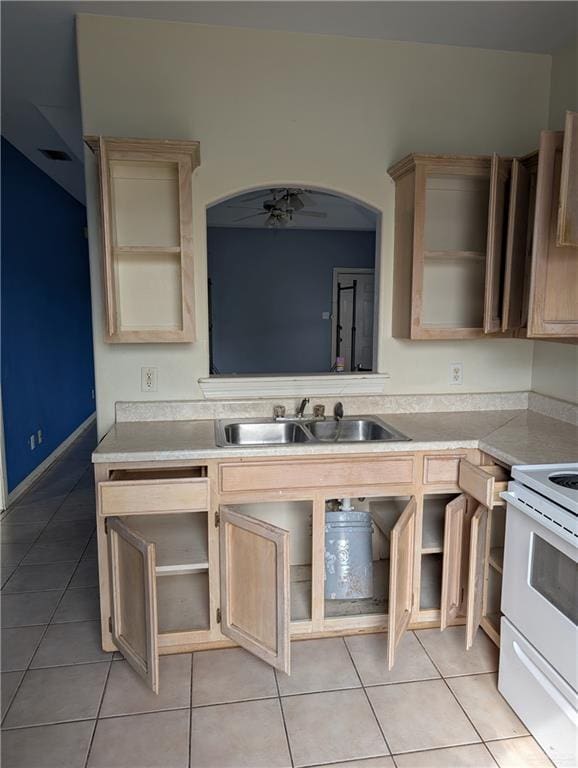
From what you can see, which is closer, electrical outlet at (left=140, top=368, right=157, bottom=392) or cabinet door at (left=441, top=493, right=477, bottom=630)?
cabinet door at (left=441, top=493, right=477, bottom=630)

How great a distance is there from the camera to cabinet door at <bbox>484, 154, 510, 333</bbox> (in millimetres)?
2219

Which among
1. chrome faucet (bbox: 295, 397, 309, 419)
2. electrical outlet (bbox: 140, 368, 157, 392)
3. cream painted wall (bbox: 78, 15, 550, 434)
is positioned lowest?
chrome faucet (bbox: 295, 397, 309, 419)

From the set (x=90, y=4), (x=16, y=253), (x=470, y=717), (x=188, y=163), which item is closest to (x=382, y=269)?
(x=188, y=163)

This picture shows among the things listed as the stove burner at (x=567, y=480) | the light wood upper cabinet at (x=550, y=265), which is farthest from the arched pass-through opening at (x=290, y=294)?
the stove burner at (x=567, y=480)

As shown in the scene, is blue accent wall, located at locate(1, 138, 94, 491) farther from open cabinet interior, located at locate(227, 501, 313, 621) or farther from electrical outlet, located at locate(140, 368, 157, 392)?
open cabinet interior, located at locate(227, 501, 313, 621)

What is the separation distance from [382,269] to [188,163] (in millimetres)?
1060

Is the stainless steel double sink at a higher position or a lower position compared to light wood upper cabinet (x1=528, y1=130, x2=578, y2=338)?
lower

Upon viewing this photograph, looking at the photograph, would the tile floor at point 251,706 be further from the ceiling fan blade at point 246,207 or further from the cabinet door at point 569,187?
the ceiling fan blade at point 246,207

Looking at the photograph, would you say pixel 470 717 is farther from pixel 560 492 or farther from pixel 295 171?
pixel 295 171

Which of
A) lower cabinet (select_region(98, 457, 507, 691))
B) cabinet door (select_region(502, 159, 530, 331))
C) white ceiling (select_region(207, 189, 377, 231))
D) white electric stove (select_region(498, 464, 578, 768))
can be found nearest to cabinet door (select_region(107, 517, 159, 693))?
lower cabinet (select_region(98, 457, 507, 691))

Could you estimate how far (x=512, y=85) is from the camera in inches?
104

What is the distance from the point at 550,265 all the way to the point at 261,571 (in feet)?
5.31

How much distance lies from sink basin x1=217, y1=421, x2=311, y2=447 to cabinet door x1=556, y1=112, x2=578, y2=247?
1.33 metres

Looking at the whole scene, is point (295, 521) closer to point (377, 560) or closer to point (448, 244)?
point (377, 560)
